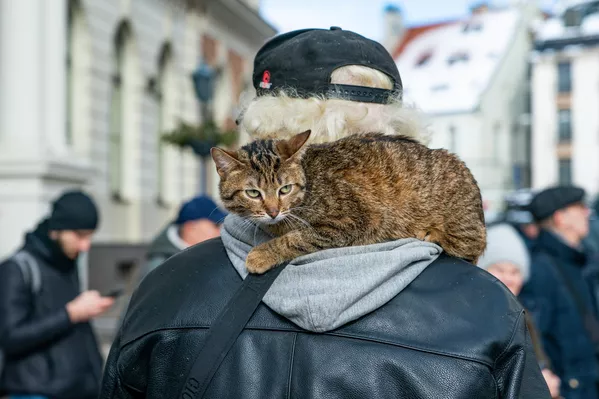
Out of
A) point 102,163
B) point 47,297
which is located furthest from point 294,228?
point 102,163

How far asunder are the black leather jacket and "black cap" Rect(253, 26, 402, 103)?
1.74 ft

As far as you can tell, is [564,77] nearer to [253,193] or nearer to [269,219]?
[253,193]

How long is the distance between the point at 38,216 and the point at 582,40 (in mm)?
40118

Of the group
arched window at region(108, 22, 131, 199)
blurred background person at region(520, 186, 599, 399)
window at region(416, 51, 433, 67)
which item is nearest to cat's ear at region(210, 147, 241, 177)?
blurred background person at region(520, 186, 599, 399)

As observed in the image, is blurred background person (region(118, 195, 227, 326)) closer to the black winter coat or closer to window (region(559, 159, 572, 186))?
the black winter coat

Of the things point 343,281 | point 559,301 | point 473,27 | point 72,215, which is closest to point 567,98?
point 473,27

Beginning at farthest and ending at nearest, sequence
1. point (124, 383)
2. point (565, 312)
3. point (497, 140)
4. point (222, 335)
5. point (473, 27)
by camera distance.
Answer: point (473, 27) → point (497, 140) → point (565, 312) → point (124, 383) → point (222, 335)

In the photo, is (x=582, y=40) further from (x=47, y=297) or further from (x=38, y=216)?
(x=47, y=297)

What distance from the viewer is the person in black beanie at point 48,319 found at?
464 cm

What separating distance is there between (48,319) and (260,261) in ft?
10.1

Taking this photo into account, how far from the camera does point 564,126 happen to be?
155ft

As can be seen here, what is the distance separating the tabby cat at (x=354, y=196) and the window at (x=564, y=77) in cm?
4725

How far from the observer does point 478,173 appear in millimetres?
49438

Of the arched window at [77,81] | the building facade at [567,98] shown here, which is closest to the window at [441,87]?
the building facade at [567,98]
